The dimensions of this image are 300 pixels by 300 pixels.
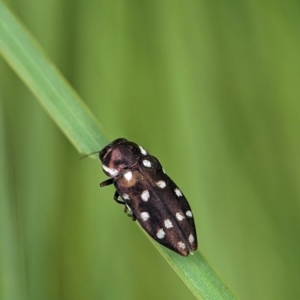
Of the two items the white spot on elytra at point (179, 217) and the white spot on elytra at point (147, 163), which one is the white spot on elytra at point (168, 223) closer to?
the white spot on elytra at point (179, 217)

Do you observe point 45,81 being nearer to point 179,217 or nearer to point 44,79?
point 44,79

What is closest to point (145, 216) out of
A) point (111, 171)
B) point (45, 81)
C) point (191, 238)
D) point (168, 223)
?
point (168, 223)

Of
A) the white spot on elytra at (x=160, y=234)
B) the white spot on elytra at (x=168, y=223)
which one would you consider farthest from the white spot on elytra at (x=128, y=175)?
the white spot on elytra at (x=160, y=234)

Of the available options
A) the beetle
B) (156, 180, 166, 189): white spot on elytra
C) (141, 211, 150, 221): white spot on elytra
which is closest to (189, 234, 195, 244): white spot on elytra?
the beetle

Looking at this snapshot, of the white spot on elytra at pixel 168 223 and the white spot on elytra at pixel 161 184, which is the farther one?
the white spot on elytra at pixel 161 184

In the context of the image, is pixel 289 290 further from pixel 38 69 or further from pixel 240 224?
pixel 38 69

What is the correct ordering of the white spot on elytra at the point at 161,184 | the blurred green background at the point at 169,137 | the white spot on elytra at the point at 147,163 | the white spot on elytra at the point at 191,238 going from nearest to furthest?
the white spot on elytra at the point at 191,238, the white spot on elytra at the point at 161,184, the white spot on elytra at the point at 147,163, the blurred green background at the point at 169,137

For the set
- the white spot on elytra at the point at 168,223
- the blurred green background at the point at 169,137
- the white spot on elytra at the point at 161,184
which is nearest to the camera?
the white spot on elytra at the point at 168,223
